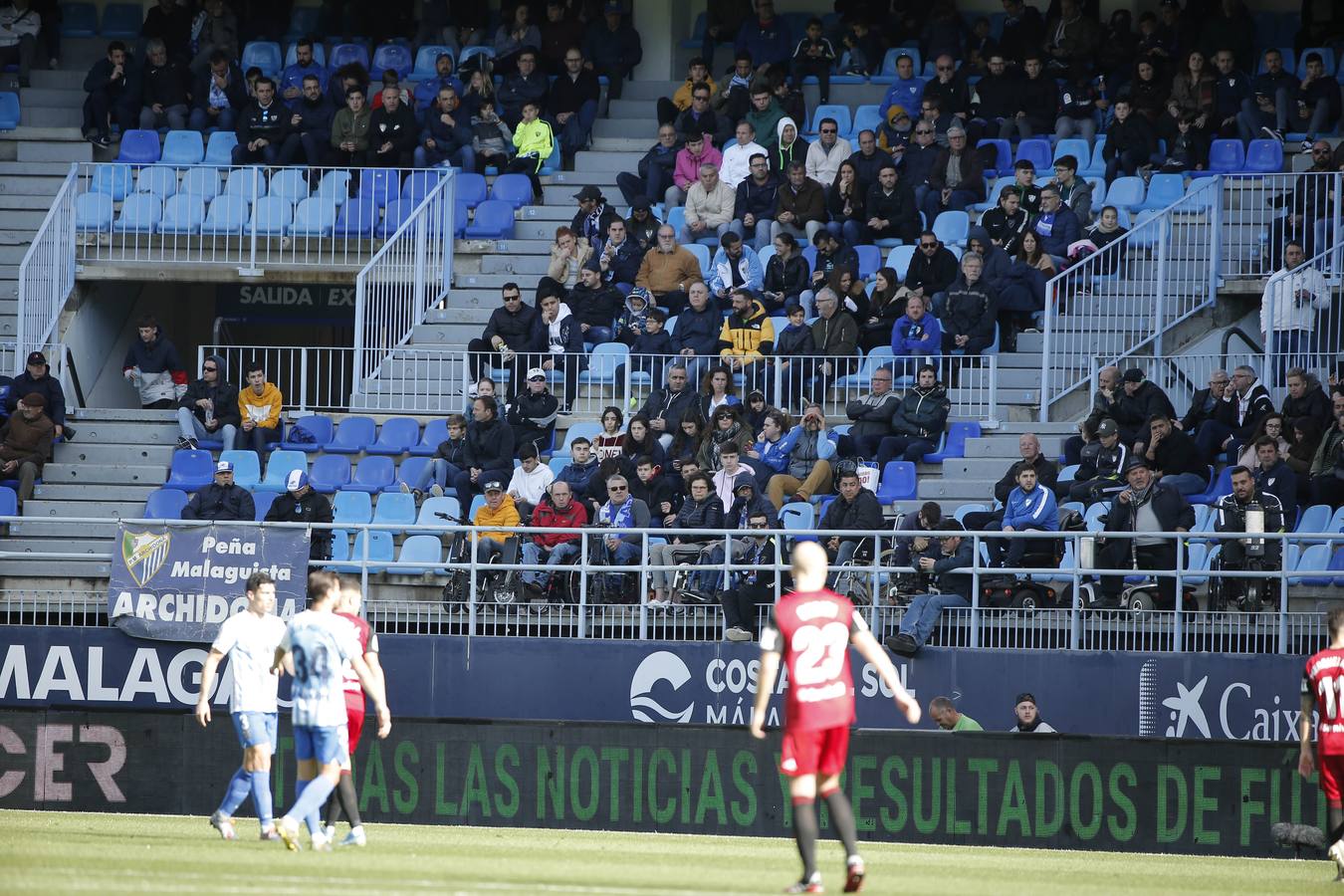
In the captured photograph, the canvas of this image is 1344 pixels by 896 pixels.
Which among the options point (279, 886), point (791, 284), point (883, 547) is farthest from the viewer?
point (791, 284)

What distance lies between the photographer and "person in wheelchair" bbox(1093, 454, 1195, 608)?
56.1ft

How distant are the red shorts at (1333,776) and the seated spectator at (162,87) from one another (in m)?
18.3

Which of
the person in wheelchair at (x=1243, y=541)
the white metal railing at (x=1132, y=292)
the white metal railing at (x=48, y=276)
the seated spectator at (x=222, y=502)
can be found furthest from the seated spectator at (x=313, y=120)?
the person in wheelchair at (x=1243, y=541)

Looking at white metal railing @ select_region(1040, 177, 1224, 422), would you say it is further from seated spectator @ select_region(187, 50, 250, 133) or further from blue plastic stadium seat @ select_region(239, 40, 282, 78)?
blue plastic stadium seat @ select_region(239, 40, 282, 78)

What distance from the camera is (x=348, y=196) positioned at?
24562mm

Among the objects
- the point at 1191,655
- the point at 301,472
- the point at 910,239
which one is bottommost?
the point at 1191,655

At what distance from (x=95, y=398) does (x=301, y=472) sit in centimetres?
632

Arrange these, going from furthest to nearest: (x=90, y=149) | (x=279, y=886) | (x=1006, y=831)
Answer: (x=90, y=149), (x=1006, y=831), (x=279, y=886)

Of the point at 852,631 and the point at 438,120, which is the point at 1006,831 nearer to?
the point at 852,631

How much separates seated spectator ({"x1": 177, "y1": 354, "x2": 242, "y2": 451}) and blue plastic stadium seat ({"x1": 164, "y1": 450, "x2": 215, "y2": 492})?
257mm

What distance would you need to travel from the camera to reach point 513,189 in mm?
24594

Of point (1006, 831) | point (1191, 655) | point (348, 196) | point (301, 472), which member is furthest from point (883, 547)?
point (348, 196)

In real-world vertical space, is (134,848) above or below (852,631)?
below

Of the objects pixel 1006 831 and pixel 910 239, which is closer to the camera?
pixel 1006 831
